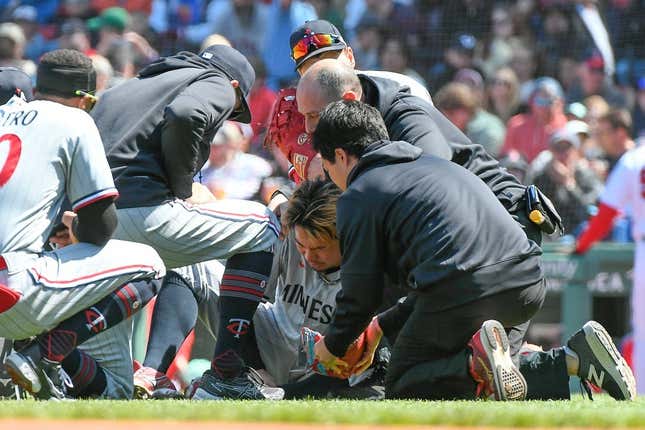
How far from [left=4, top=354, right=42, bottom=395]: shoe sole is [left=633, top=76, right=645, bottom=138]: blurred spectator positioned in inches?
355

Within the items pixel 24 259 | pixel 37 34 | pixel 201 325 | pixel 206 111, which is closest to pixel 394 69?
pixel 37 34

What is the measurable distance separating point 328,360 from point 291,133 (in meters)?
1.61

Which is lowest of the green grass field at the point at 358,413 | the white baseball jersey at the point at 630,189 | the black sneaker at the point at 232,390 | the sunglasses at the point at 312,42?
the white baseball jersey at the point at 630,189

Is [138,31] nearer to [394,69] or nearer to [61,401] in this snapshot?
[394,69]

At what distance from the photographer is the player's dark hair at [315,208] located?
5.83 m

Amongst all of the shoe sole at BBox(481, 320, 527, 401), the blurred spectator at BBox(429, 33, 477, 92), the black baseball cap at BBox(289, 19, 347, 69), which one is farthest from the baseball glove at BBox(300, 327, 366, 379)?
the blurred spectator at BBox(429, 33, 477, 92)

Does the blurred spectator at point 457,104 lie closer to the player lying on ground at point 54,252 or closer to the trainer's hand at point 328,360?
the trainer's hand at point 328,360

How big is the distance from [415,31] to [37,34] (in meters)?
4.49

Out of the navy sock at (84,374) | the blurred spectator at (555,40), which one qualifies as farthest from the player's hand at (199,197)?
the blurred spectator at (555,40)

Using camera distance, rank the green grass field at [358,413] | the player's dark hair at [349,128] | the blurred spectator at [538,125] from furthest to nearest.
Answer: the blurred spectator at [538,125], the player's dark hair at [349,128], the green grass field at [358,413]

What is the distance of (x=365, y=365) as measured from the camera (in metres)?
5.56

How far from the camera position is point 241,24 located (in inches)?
566

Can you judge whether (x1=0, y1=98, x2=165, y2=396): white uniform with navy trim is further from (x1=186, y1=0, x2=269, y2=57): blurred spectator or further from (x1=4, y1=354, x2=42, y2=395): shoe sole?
(x1=186, y1=0, x2=269, y2=57): blurred spectator

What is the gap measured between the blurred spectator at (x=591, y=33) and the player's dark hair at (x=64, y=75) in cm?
856
